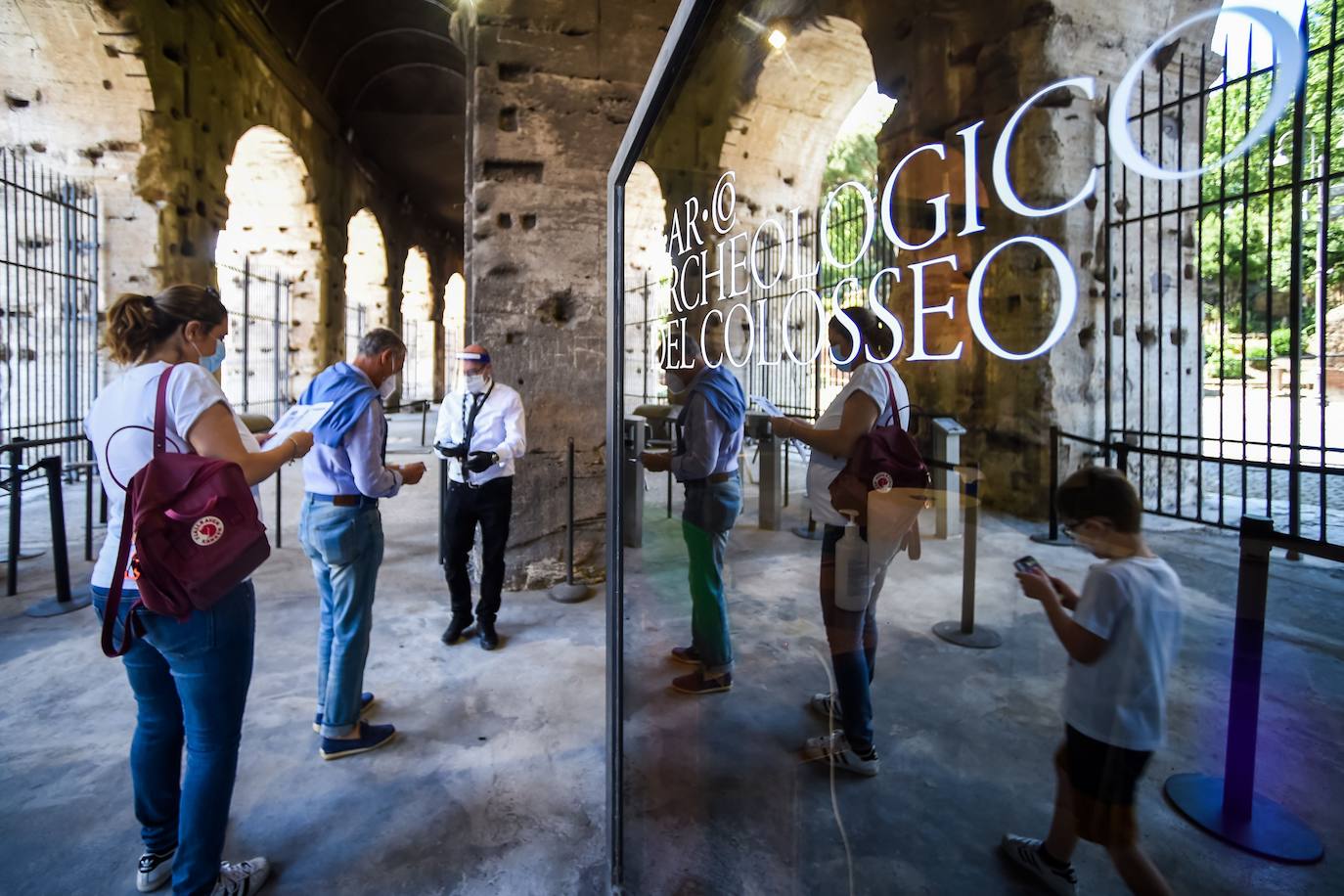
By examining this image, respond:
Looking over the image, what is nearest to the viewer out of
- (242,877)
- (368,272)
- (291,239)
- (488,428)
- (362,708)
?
(242,877)

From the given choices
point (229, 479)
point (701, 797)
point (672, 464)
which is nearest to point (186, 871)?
point (229, 479)

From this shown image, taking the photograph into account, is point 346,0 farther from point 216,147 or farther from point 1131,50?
point 1131,50

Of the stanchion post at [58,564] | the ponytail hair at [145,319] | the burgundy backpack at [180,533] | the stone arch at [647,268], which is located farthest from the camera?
the stanchion post at [58,564]

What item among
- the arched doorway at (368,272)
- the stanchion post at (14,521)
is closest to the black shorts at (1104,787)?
the stanchion post at (14,521)

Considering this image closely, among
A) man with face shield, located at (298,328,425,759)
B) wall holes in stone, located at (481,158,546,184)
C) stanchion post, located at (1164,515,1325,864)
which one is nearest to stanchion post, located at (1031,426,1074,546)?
stanchion post, located at (1164,515,1325,864)

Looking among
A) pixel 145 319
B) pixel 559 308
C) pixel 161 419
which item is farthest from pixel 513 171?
pixel 161 419

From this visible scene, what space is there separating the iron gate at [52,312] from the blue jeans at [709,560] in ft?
23.7

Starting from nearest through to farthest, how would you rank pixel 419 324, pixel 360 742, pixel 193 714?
pixel 193 714, pixel 360 742, pixel 419 324

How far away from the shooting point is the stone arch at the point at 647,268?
220cm

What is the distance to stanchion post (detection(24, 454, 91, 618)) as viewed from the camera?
4.29 meters

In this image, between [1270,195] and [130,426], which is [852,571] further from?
[130,426]

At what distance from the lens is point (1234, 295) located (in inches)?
26.1

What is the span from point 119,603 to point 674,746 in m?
1.50

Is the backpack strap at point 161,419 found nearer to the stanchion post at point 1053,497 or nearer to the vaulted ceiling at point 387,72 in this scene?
the stanchion post at point 1053,497
